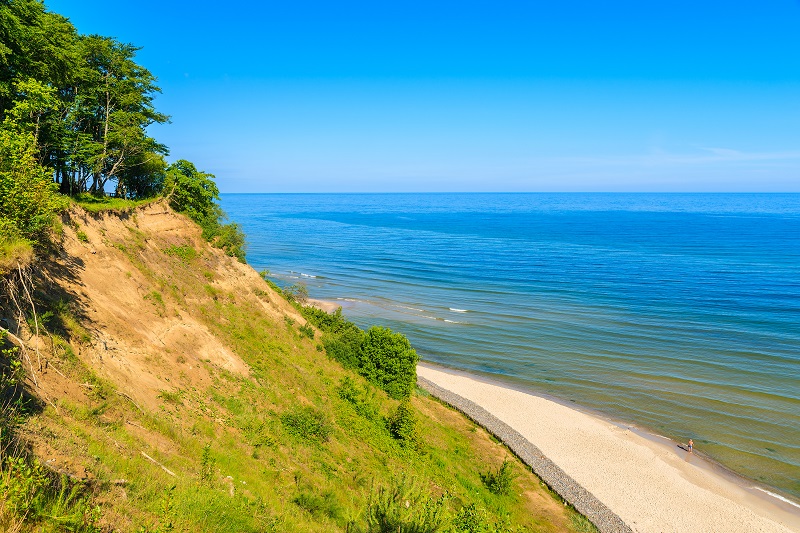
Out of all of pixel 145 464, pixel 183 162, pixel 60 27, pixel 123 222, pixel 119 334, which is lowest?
pixel 145 464

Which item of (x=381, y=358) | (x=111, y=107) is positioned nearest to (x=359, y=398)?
(x=381, y=358)

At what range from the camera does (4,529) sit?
24.1 feet

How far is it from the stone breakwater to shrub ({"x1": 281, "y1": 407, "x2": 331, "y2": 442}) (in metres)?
15.4

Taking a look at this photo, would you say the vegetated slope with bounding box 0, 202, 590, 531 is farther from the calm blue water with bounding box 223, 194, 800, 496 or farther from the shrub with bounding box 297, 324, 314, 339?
the calm blue water with bounding box 223, 194, 800, 496

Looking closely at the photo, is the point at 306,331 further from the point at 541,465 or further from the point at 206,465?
the point at 206,465

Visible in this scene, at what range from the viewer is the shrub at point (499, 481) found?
2672 cm

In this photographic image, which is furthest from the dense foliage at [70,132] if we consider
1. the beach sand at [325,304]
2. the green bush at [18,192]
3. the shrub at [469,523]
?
the beach sand at [325,304]

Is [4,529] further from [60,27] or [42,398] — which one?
[60,27]

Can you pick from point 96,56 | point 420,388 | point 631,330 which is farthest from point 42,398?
point 631,330

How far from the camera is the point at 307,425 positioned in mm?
23578

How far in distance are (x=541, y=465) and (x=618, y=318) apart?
4089 cm

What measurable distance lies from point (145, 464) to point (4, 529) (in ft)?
19.8

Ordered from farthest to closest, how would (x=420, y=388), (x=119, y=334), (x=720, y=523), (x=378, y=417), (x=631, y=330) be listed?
1. (x=631, y=330)
2. (x=420, y=388)
3. (x=378, y=417)
4. (x=720, y=523)
5. (x=119, y=334)

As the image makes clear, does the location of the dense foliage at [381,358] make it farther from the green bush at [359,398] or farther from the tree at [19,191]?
the tree at [19,191]
